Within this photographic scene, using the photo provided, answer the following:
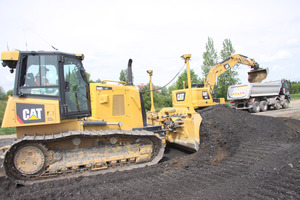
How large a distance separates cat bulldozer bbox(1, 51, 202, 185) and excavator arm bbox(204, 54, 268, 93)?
830 cm

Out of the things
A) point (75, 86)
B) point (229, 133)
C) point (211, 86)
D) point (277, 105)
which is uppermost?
point (211, 86)

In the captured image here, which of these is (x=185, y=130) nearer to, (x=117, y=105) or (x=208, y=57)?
(x=117, y=105)

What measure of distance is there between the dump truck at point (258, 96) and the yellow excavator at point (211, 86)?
100 cm

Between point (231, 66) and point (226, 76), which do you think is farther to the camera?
point (226, 76)

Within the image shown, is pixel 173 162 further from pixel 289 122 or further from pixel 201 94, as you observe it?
pixel 201 94

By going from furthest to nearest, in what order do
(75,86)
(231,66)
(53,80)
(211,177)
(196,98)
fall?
(231,66) → (196,98) → (75,86) → (53,80) → (211,177)

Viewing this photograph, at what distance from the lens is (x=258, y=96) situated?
1725 centimetres

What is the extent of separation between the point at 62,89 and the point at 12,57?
3.84 ft

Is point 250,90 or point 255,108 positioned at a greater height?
point 250,90

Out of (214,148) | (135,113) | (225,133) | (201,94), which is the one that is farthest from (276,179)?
(201,94)

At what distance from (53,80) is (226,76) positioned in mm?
25821

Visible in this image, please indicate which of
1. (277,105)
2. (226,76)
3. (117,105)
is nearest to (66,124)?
(117,105)

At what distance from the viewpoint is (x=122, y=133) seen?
4996 mm

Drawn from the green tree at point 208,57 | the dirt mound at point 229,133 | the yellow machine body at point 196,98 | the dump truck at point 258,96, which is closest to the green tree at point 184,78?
the green tree at point 208,57
